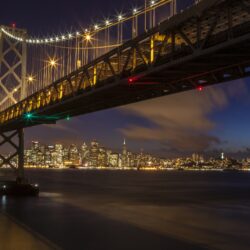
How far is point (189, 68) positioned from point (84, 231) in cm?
968

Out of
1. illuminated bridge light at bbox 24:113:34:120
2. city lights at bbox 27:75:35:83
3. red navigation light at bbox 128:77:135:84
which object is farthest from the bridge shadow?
city lights at bbox 27:75:35:83

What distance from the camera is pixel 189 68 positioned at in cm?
2167

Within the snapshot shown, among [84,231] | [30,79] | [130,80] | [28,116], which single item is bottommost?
[84,231]

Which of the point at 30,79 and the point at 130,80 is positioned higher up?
the point at 30,79

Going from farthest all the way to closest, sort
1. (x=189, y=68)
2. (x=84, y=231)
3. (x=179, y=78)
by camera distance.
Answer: (x=84, y=231), (x=179, y=78), (x=189, y=68)

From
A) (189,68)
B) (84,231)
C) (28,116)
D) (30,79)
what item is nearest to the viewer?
(189,68)

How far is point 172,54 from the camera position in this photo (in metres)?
20.6

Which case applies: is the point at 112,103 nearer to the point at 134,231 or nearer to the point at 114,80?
the point at 114,80

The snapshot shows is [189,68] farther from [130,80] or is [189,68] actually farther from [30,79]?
[30,79]

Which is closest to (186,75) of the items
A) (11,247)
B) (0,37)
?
(11,247)

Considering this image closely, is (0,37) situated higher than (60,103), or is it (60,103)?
(0,37)

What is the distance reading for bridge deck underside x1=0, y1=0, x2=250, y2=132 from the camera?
17.7 metres

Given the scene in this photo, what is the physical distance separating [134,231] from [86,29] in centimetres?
2077

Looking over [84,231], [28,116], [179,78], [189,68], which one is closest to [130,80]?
[179,78]
